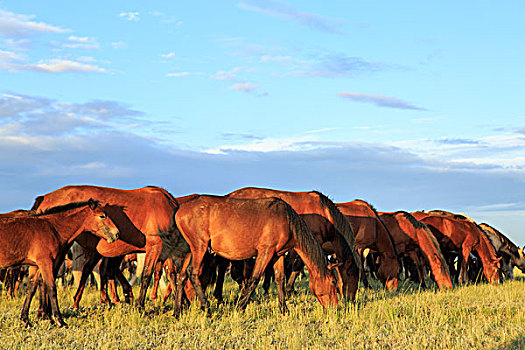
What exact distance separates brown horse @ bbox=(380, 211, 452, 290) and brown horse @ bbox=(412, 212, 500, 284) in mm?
1258

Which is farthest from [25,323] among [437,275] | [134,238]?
[437,275]

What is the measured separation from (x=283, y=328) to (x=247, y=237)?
6.59 ft

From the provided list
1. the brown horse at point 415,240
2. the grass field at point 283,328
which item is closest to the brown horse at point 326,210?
the grass field at point 283,328

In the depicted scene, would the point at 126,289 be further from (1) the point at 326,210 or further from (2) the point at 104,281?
(1) the point at 326,210

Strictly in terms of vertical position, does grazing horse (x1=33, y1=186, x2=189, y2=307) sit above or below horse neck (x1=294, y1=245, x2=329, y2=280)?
above

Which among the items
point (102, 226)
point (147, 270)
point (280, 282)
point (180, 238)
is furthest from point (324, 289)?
point (102, 226)

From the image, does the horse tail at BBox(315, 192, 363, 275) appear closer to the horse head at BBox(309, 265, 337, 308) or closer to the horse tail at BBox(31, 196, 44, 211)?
the horse head at BBox(309, 265, 337, 308)

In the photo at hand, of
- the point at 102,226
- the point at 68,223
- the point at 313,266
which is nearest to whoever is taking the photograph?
the point at 68,223

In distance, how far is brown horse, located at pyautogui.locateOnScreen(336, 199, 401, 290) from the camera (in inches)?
560

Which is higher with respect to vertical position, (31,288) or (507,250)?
(31,288)

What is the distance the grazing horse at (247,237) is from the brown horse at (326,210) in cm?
176

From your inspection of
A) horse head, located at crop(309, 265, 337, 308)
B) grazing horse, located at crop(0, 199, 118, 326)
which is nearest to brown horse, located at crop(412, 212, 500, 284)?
horse head, located at crop(309, 265, 337, 308)

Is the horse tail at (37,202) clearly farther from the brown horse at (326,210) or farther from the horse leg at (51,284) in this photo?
the brown horse at (326,210)

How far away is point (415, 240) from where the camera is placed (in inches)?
622
